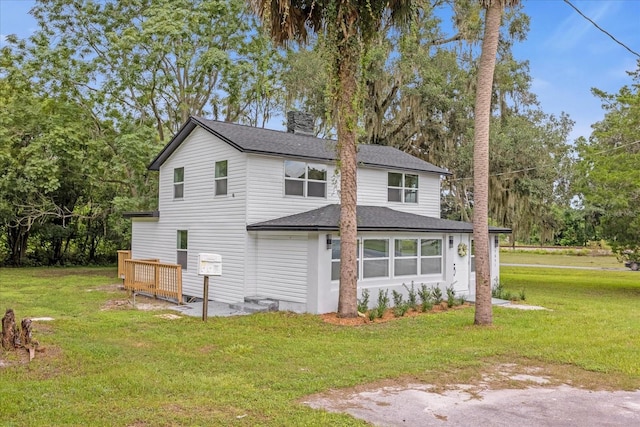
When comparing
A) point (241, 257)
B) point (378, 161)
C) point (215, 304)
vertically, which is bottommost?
point (215, 304)

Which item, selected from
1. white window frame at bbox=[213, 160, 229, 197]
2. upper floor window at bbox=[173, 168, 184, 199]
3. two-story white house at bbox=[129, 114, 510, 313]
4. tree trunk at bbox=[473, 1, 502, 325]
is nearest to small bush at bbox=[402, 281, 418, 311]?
two-story white house at bbox=[129, 114, 510, 313]

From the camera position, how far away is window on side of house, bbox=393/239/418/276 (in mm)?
13477

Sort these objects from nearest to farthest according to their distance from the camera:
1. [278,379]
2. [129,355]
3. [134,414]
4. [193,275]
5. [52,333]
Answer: [134,414] → [278,379] → [129,355] → [52,333] → [193,275]

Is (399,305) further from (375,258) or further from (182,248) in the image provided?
(182,248)

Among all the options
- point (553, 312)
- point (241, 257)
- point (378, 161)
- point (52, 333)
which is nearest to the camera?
point (52, 333)

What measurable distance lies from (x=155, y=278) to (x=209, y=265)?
13.2 ft

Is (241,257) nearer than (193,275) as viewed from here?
Yes

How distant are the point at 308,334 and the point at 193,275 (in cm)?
639

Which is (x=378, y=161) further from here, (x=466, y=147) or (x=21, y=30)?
(x=21, y=30)

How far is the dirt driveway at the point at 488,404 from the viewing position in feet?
16.0

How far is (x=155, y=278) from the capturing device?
1384 centimetres

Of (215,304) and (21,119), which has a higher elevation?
(21,119)

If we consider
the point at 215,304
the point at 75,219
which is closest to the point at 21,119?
the point at 75,219

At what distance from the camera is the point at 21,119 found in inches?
831
